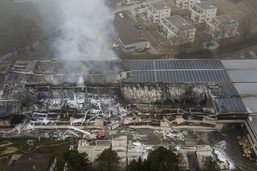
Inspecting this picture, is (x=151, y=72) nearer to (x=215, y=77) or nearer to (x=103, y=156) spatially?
(x=215, y=77)

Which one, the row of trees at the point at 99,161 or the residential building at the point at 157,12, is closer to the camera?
the row of trees at the point at 99,161

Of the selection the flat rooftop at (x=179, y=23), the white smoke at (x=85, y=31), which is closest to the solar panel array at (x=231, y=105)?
the white smoke at (x=85, y=31)

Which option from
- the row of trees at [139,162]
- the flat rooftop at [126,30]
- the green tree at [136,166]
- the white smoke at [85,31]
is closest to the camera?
the row of trees at [139,162]

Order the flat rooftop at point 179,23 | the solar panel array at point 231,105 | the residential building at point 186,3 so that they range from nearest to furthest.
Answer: the solar panel array at point 231,105 → the flat rooftop at point 179,23 → the residential building at point 186,3

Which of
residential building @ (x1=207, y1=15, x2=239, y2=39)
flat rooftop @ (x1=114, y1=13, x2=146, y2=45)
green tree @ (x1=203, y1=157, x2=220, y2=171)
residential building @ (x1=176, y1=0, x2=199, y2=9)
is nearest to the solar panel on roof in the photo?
green tree @ (x1=203, y1=157, x2=220, y2=171)

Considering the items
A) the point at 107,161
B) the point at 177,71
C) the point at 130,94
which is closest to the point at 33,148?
the point at 107,161

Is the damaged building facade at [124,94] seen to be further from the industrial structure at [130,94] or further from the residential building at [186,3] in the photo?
the residential building at [186,3]

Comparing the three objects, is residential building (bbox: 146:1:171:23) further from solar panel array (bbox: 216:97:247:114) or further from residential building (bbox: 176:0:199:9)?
solar panel array (bbox: 216:97:247:114)

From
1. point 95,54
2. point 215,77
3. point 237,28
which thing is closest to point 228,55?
point 237,28
